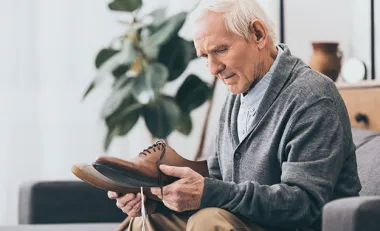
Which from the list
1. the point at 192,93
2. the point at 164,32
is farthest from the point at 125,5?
the point at 192,93

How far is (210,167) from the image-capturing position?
6.56 feet

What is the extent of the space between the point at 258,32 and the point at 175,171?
415mm

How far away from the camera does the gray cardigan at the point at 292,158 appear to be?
154 centimetres

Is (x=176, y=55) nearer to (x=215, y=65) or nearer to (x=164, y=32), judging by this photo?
(x=164, y=32)

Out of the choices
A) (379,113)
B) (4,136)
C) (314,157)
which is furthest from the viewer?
(4,136)

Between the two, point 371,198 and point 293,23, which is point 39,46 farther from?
point 371,198

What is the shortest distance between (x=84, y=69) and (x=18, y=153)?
22.2 inches

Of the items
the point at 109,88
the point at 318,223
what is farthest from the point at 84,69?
the point at 318,223

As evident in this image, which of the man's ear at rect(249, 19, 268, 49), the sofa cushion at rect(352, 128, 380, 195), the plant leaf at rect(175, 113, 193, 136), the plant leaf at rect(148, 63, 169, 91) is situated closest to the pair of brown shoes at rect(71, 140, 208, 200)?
the man's ear at rect(249, 19, 268, 49)

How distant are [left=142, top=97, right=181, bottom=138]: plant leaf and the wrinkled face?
1.72 metres

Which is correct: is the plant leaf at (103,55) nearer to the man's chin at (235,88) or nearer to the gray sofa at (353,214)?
the man's chin at (235,88)

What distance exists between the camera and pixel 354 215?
4.27ft

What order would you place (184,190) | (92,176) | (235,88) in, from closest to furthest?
(184,190), (92,176), (235,88)

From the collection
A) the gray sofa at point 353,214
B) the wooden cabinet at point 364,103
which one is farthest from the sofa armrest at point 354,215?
the wooden cabinet at point 364,103
